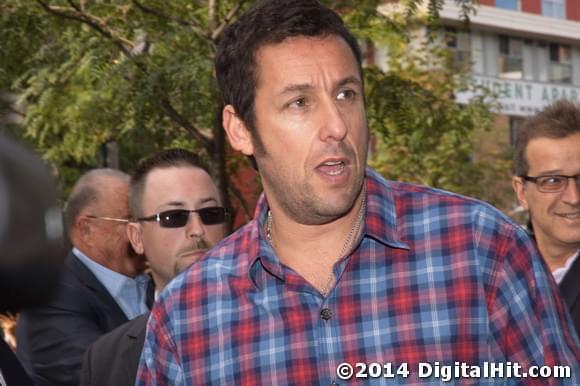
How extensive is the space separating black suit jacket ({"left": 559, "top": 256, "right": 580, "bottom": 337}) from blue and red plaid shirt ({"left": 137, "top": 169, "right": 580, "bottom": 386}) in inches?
52.3

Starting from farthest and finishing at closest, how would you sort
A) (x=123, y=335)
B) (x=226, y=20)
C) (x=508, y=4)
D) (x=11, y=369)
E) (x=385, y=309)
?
(x=508, y=4)
(x=226, y=20)
(x=123, y=335)
(x=385, y=309)
(x=11, y=369)

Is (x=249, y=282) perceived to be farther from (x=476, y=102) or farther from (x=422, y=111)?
(x=476, y=102)

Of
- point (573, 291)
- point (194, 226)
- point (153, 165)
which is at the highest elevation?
point (153, 165)

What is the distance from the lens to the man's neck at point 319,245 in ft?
8.82

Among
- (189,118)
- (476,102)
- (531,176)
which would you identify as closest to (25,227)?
(531,176)

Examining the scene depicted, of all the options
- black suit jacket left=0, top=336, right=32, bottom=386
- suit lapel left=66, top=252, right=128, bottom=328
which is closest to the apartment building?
suit lapel left=66, top=252, right=128, bottom=328

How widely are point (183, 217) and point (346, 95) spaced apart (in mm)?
1988

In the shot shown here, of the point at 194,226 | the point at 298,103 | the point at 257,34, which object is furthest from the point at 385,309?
the point at 194,226

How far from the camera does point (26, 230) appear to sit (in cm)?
105

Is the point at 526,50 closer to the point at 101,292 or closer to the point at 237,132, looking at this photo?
the point at 101,292

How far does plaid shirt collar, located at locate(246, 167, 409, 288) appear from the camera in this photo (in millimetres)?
2604

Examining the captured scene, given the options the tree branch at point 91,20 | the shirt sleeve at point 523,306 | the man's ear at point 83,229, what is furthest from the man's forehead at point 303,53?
the tree branch at point 91,20

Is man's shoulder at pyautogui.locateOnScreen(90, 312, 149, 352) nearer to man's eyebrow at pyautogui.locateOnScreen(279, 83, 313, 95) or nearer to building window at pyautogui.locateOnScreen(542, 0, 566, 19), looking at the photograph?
man's eyebrow at pyautogui.locateOnScreen(279, 83, 313, 95)

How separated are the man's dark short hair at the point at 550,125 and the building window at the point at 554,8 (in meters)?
41.8
